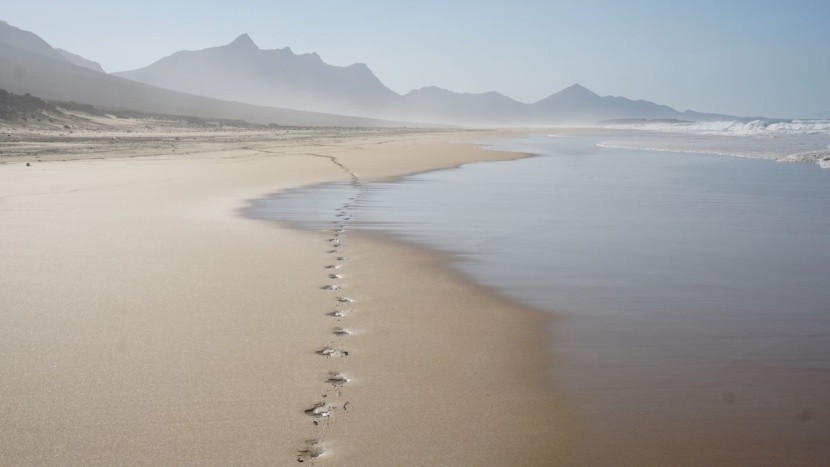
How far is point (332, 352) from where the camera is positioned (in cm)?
380

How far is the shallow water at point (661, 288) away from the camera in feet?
10.1

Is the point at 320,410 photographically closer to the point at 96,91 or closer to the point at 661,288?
the point at 661,288

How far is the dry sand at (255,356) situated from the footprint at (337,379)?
0.04 ft

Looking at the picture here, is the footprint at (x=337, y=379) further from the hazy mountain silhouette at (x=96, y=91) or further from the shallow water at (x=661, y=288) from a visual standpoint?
the hazy mountain silhouette at (x=96, y=91)

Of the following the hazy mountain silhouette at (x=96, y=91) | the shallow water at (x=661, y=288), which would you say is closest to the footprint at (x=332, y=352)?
the shallow water at (x=661, y=288)

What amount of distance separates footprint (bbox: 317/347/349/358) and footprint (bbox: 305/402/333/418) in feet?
2.09

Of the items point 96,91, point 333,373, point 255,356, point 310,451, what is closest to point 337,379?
point 333,373

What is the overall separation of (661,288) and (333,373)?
304cm

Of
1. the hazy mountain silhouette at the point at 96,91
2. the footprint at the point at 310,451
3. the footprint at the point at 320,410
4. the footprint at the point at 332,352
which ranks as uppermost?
the hazy mountain silhouette at the point at 96,91

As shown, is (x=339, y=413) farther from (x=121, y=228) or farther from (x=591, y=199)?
(x=591, y=199)

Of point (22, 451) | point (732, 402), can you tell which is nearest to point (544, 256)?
point (732, 402)

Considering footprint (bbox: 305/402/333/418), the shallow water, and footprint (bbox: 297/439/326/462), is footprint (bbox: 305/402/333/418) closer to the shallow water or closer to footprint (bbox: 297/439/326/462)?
footprint (bbox: 297/439/326/462)

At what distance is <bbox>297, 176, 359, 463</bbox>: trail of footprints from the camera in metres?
2.76

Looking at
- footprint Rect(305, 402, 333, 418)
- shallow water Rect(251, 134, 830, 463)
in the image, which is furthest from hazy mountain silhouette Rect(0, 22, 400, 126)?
footprint Rect(305, 402, 333, 418)
